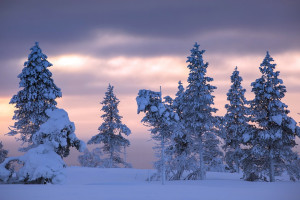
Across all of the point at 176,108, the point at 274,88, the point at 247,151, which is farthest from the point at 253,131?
the point at 176,108

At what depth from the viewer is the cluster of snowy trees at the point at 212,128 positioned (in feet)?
88.0

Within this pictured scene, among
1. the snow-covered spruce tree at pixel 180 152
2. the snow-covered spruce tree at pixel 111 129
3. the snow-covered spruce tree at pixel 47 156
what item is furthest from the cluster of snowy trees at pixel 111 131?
the snow-covered spruce tree at pixel 47 156

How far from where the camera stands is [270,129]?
1102 inches

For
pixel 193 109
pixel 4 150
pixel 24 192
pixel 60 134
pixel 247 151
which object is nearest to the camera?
pixel 24 192

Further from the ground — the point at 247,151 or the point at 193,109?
the point at 193,109

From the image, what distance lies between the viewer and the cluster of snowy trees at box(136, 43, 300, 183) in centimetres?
2683

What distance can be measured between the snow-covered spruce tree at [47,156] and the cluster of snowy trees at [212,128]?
6657 millimetres

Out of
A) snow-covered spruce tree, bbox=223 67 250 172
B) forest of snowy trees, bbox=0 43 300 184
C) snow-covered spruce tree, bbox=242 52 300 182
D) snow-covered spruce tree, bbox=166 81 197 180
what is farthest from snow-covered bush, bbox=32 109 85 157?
snow-covered spruce tree, bbox=223 67 250 172

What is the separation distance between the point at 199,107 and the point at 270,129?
768 cm

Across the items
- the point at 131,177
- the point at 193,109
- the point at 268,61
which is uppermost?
the point at 268,61

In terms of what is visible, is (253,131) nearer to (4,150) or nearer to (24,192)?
(24,192)

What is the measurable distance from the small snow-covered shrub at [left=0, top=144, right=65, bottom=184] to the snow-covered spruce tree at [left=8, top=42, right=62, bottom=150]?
8524 millimetres

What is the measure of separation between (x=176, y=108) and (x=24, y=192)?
22.5 m

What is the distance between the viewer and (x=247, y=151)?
29.8 meters
